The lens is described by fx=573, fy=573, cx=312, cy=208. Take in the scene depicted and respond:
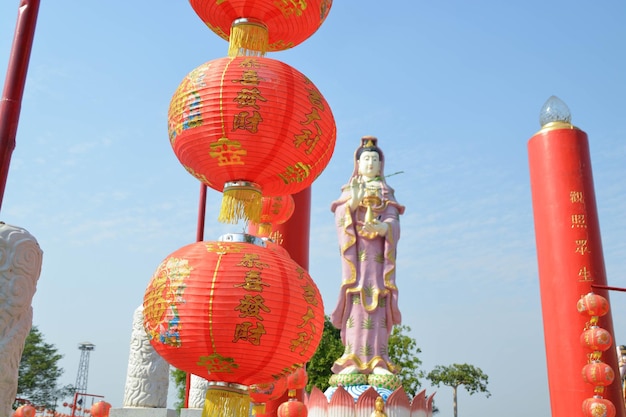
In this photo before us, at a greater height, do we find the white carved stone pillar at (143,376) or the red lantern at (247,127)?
the red lantern at (247,127)

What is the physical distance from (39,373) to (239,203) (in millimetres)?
19145

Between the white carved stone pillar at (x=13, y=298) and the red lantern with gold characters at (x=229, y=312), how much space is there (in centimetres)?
103

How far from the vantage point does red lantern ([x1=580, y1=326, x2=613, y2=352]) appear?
257 inches

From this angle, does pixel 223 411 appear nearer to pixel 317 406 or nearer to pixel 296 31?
pixel 296 31

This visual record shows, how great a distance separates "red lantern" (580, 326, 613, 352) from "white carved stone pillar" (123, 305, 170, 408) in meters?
4.78

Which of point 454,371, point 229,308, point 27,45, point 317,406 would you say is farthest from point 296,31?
point 454,371

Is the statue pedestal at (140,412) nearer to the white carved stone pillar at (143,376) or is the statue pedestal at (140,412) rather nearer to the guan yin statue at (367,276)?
the white carved stone pillar at (143,376)

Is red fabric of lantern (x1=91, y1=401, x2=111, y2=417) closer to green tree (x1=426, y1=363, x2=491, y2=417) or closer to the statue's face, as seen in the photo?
the statue's face

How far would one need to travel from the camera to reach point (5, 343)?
9.56ft

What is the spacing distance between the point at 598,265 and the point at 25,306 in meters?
6.63

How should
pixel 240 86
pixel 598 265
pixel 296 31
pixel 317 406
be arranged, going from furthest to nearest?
pixel 598 265
pixel 317 406
pixel 296 31
pixel 240 86

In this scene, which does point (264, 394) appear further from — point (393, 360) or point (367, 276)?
point (393, 360)

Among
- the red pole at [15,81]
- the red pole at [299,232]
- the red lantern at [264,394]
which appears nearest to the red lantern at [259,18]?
the red pole at [15,81]

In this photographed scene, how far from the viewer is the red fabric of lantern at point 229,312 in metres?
2.21
